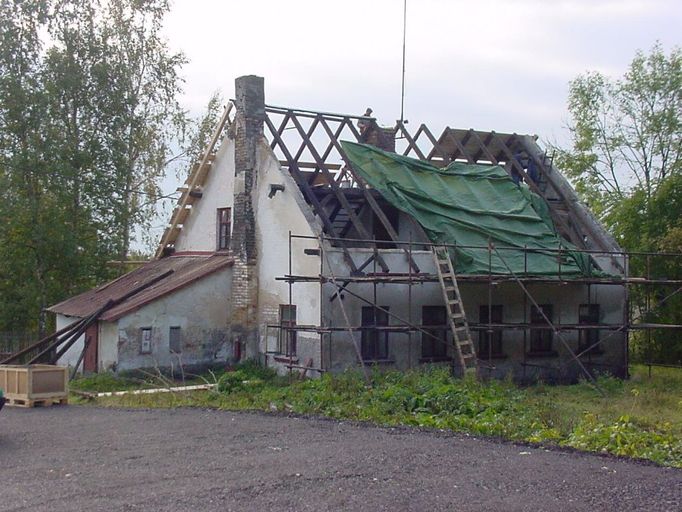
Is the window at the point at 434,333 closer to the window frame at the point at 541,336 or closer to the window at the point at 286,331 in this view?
the window frame at the point at 541,336

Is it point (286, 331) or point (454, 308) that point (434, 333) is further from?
point (286, 331)

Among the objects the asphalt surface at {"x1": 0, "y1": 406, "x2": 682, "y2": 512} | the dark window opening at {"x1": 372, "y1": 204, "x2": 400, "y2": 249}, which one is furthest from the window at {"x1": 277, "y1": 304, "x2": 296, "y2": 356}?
the asphalt surface at {"x1": 0, "y1": 406, "x2": 682, "y2": 512}

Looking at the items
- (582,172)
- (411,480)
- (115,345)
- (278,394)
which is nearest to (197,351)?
(115,345)

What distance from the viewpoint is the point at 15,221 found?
2886 cm

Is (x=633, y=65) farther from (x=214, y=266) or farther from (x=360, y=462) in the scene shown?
(x=360, y=462)

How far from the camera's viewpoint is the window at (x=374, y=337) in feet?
72.3

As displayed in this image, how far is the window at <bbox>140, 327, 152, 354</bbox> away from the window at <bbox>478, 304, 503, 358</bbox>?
8524 millimetres

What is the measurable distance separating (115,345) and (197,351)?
86.8 inches

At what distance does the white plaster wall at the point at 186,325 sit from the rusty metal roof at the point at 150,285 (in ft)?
0.68

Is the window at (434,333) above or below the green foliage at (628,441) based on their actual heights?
above

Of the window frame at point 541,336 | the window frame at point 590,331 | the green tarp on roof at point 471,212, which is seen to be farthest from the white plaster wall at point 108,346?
the window frame at point 590,331

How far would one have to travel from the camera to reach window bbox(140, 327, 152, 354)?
23.2 metres

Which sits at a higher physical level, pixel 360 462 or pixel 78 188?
pixel 78 188

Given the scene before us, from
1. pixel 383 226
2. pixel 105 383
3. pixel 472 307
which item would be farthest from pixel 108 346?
pixel 472 307
